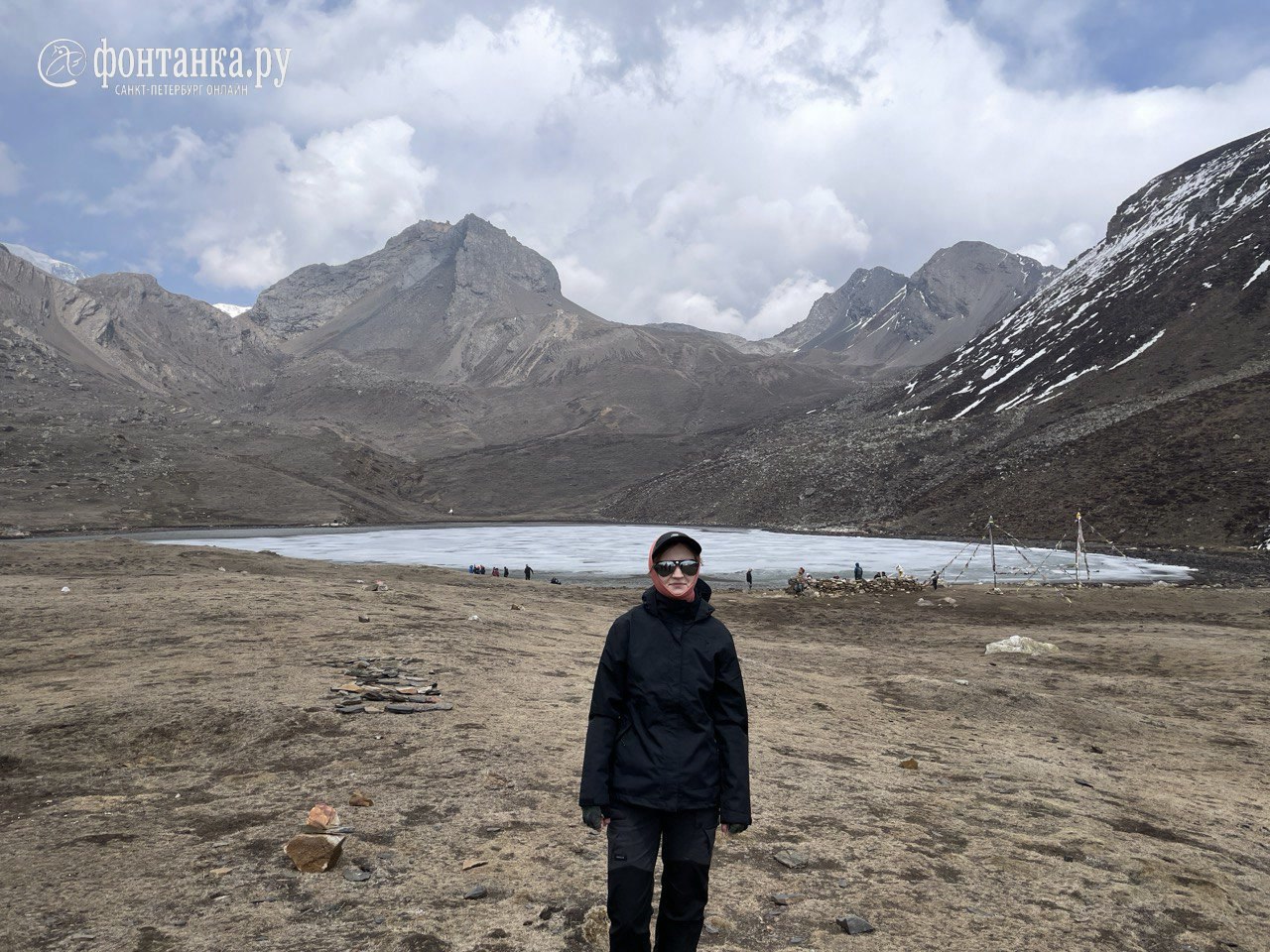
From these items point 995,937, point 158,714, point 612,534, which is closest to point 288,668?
point 158,714

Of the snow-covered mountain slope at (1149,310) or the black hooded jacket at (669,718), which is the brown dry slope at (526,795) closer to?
the black hooded jacket at (669,718)

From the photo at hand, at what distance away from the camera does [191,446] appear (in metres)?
102

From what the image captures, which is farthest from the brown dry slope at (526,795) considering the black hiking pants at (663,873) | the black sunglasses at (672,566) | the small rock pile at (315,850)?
the black sunglasses at (672,566)

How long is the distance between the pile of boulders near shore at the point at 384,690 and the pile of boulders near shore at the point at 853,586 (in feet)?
79.0

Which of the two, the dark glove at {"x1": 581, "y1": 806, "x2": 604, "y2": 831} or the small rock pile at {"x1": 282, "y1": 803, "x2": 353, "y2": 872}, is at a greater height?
the dark glove at {"x1": 581, "y1": 806, "x2": 604, "y2": 831}

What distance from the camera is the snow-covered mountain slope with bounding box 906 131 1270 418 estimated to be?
82.6 m

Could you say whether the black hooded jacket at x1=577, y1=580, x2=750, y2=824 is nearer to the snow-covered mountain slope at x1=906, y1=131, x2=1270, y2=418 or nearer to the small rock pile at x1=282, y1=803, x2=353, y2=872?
the small rock pile at x1=282, y1=803, x2=353, y2=872

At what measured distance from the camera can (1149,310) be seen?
9662 centimetres

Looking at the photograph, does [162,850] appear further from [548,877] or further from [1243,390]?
[1243,390]

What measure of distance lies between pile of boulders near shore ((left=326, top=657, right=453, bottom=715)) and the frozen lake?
29181mm

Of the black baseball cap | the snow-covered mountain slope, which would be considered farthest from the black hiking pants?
the snow-covered mountain slope

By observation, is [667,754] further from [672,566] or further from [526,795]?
[526,795]

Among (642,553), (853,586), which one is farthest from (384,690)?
(642,553)

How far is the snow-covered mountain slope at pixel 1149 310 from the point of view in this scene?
82.6 m
